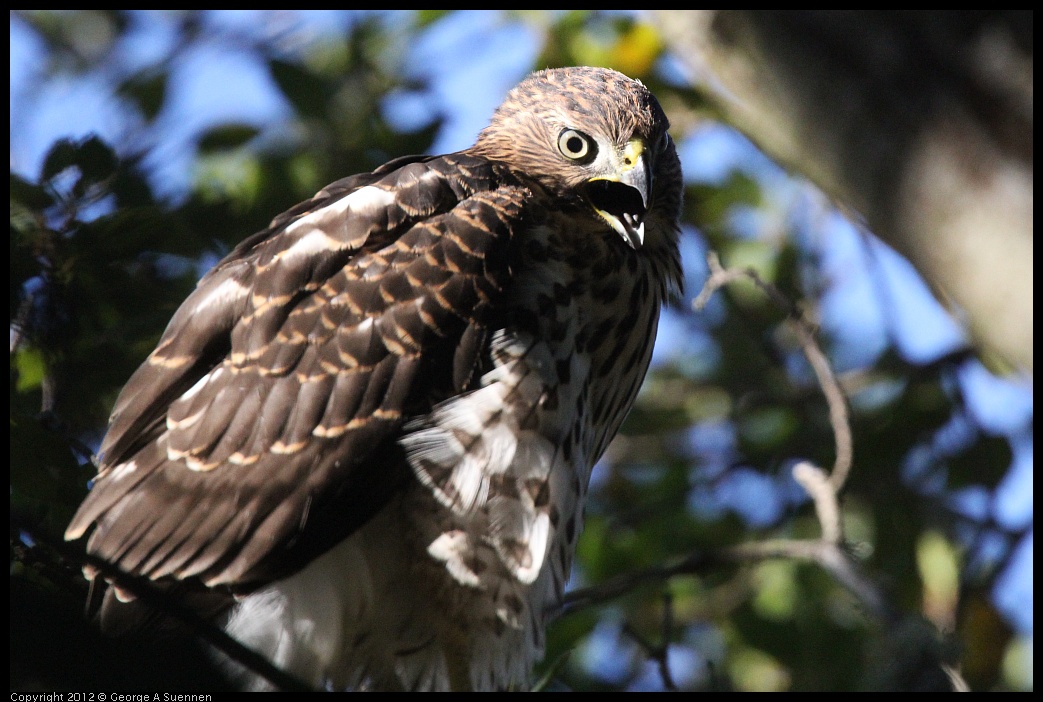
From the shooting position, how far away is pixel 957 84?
6.10ft

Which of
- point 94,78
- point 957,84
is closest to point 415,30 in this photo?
point 94,78

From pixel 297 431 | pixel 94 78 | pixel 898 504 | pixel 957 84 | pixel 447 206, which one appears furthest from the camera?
pixel 94 78

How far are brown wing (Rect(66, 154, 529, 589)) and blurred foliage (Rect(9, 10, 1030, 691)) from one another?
23 cm

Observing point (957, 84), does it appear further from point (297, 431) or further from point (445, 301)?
point (297, 431)

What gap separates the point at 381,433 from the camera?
8.38 feet

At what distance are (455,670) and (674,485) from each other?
1.90m

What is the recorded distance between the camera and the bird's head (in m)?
3.12

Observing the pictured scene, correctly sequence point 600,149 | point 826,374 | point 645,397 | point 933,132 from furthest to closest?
point 645,397 → point 600,149 → point 826,374 → point 933,132

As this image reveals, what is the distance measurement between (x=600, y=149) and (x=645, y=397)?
233 cm

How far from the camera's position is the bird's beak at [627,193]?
301cm

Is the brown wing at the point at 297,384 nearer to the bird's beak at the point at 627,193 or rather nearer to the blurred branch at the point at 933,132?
the bird's beak at the point at 627,193

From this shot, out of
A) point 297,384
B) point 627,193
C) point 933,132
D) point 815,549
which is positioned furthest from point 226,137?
point 933,132

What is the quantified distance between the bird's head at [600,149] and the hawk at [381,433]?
168mm

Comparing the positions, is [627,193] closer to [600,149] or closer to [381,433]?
[600,149]
